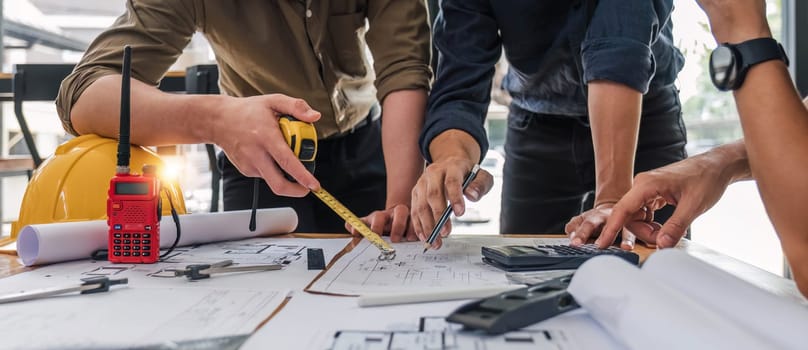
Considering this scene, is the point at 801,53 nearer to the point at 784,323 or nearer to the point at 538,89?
the point at 538,89

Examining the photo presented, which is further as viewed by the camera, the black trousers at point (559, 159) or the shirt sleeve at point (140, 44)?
the black trousers at point (559, 159)

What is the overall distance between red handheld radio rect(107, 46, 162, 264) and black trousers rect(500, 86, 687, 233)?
2.73ft

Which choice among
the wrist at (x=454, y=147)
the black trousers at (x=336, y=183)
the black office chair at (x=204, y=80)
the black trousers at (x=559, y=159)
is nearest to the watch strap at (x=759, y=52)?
the wrist at (x=454, y=147)

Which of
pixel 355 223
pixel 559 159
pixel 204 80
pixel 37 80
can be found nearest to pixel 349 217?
pixel 355 223

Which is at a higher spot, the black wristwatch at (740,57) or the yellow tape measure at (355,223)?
the black wristwatch at (740,57)

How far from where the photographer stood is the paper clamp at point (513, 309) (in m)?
0.40

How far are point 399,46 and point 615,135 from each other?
44cm

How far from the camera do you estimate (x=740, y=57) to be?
1.84 feet

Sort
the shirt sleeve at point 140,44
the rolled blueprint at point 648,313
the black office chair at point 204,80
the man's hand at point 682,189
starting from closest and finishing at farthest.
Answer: the rolled blueprint at point 648,313, the man's hand at point 682,189, the shirt sleeve at point 140,44, the black office chair at point 204,80

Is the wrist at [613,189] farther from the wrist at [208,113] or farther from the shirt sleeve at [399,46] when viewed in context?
the wrist at [208,113]

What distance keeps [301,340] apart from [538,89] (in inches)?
35.5

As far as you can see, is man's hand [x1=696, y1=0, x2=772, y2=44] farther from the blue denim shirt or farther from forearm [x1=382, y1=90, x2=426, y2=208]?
forearm [x1=382, y1=90, x2=426, y2=208]

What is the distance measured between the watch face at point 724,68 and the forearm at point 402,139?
0.57 metres

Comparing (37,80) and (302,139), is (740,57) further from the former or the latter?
(37,80)
